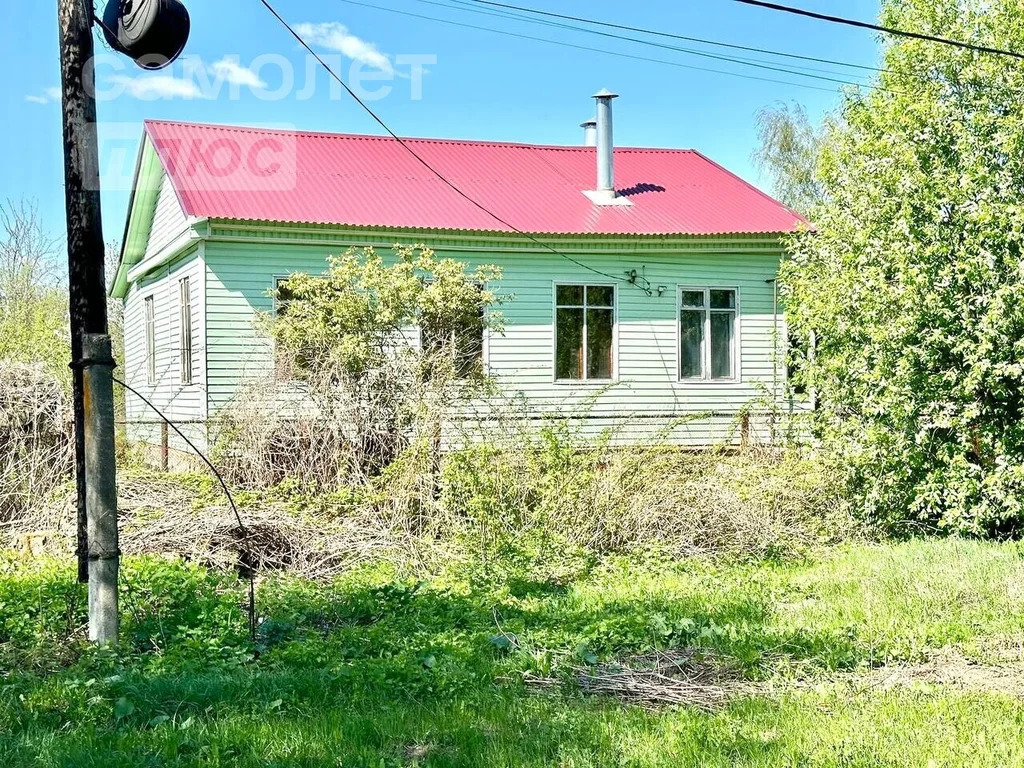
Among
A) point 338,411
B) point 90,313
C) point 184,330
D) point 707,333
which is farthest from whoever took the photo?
point 707,333

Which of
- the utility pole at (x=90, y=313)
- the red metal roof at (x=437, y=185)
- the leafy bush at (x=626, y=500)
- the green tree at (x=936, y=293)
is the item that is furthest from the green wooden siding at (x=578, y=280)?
the utility pole at (x=90, y=313)

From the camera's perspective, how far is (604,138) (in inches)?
719

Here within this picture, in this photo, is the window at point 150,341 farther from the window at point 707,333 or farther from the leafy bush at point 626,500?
the leafy bush at point 626,500

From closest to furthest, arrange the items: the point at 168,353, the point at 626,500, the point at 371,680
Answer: the point at 371,680, the point at 626,500, the point at 168,353

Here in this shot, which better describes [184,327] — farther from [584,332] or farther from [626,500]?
[626,500]

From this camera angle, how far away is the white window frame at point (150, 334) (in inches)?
700

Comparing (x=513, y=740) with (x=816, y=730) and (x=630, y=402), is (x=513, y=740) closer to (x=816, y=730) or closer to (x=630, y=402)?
(x=816, y=730)

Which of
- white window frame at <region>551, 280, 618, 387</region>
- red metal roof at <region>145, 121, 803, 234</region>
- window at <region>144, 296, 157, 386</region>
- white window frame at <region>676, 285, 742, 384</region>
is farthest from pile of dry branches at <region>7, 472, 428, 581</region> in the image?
window at <region>144, 296, 157, 386</region>

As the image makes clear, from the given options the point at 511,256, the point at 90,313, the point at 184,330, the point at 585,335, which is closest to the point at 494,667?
the point at 90,313

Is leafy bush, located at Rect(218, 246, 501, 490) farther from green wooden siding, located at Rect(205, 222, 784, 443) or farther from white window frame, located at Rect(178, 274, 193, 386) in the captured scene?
white window frame, located at Rect(178, 274, 193, 386)

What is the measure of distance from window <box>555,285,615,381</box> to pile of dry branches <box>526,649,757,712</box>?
10.6 meters

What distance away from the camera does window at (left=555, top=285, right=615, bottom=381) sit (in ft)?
53.4

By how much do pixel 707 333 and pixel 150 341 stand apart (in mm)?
10528

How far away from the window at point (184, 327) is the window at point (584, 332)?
6.03 meters
